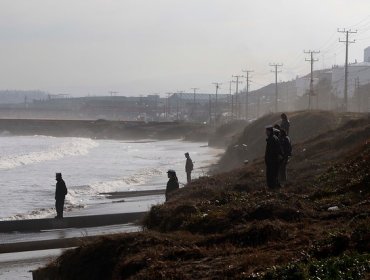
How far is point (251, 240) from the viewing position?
938 centimetres

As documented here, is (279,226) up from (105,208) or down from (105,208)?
up

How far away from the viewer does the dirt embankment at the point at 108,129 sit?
12150 centimetres

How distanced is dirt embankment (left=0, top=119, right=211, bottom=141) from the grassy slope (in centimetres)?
9421

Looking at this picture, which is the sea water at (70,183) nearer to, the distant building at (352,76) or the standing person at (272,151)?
the standing person at (272,151)

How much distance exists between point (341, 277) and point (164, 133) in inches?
4601

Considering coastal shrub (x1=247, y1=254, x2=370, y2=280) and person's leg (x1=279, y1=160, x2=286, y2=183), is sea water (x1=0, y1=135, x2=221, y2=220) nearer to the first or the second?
person's leg (x1=279, y1=160, x2=286, y2=183)

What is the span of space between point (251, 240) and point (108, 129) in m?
126

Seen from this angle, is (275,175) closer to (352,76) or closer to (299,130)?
(299,130)

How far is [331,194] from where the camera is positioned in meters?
12.6

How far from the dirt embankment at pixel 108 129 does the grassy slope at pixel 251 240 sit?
94.2 metres

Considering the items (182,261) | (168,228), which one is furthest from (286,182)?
(182,261)

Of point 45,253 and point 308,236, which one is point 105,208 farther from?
point 308,236

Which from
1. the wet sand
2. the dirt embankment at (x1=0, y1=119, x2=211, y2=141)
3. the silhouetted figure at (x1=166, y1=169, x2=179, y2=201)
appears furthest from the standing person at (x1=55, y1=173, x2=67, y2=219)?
the dirt embankment at (x1=0, y1=119, x2=211, y2=141)

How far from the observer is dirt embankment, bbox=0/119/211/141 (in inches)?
4783
